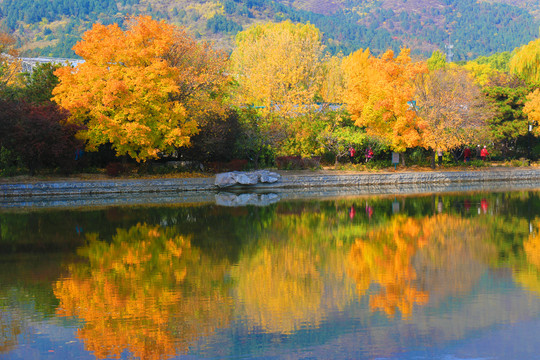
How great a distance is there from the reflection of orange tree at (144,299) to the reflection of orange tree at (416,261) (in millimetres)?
2647

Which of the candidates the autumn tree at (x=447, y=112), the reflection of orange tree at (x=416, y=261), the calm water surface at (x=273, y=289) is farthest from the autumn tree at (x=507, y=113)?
the reflection of orange tree at (x=416, y=261)

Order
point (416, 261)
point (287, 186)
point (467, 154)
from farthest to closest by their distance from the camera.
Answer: point (467, 154) → point (287, 186) → point (416, 261)

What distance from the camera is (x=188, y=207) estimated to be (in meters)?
23.7

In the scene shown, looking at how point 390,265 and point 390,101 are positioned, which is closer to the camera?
point 390,265

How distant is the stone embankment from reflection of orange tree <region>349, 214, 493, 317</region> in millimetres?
13025

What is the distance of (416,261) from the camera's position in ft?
39.8

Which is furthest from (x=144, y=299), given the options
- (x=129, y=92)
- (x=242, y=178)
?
(x=242, y=178)

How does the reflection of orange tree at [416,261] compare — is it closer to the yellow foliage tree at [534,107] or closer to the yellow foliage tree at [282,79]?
the yellow foliage tree at [282,79]

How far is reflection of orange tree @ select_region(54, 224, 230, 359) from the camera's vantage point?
770 cm

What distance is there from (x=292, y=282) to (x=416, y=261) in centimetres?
303

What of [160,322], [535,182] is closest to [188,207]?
[160,322]

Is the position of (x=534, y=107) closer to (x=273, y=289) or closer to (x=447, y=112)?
(x=447, y=112)

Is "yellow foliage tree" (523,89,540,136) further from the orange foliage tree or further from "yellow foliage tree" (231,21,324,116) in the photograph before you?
the orange foliage tree

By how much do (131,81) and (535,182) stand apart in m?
25.1
